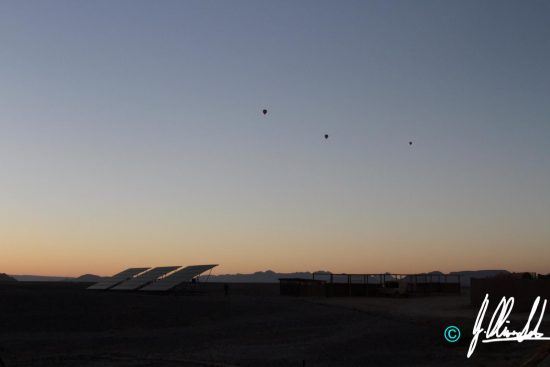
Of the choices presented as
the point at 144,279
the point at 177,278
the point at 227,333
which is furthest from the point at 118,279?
the point at 227,333

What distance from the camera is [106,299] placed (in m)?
45.8

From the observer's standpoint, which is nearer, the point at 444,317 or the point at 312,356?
the point at 312,356

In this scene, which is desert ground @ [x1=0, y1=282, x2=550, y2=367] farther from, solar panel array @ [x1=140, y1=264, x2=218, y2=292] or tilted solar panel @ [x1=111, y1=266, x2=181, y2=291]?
tilted solar panel @ [x1=111, y1=266, x2=181, y2=291]

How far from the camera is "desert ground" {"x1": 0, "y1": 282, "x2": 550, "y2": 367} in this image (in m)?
24.5

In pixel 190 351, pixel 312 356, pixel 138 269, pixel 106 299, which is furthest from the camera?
pixel 138 269

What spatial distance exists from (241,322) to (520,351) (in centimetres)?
1794

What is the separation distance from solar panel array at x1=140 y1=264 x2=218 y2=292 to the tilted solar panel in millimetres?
2167

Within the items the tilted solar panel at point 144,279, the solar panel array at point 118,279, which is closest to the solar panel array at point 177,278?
the tilted solar panel at point 144,279

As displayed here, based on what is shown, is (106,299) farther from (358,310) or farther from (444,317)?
(444,317)

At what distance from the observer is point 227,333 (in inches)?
1294

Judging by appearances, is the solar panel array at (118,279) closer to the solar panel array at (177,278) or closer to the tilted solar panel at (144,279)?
the tilted solar panel at (144,279)

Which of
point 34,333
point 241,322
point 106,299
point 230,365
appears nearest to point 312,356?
point 230,365

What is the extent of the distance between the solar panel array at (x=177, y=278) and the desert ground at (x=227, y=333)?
27.0 ft

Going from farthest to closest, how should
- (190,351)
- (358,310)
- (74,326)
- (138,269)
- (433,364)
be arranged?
(138,269) < (358,310) < (74,326) < (190,351) < (433,364)
